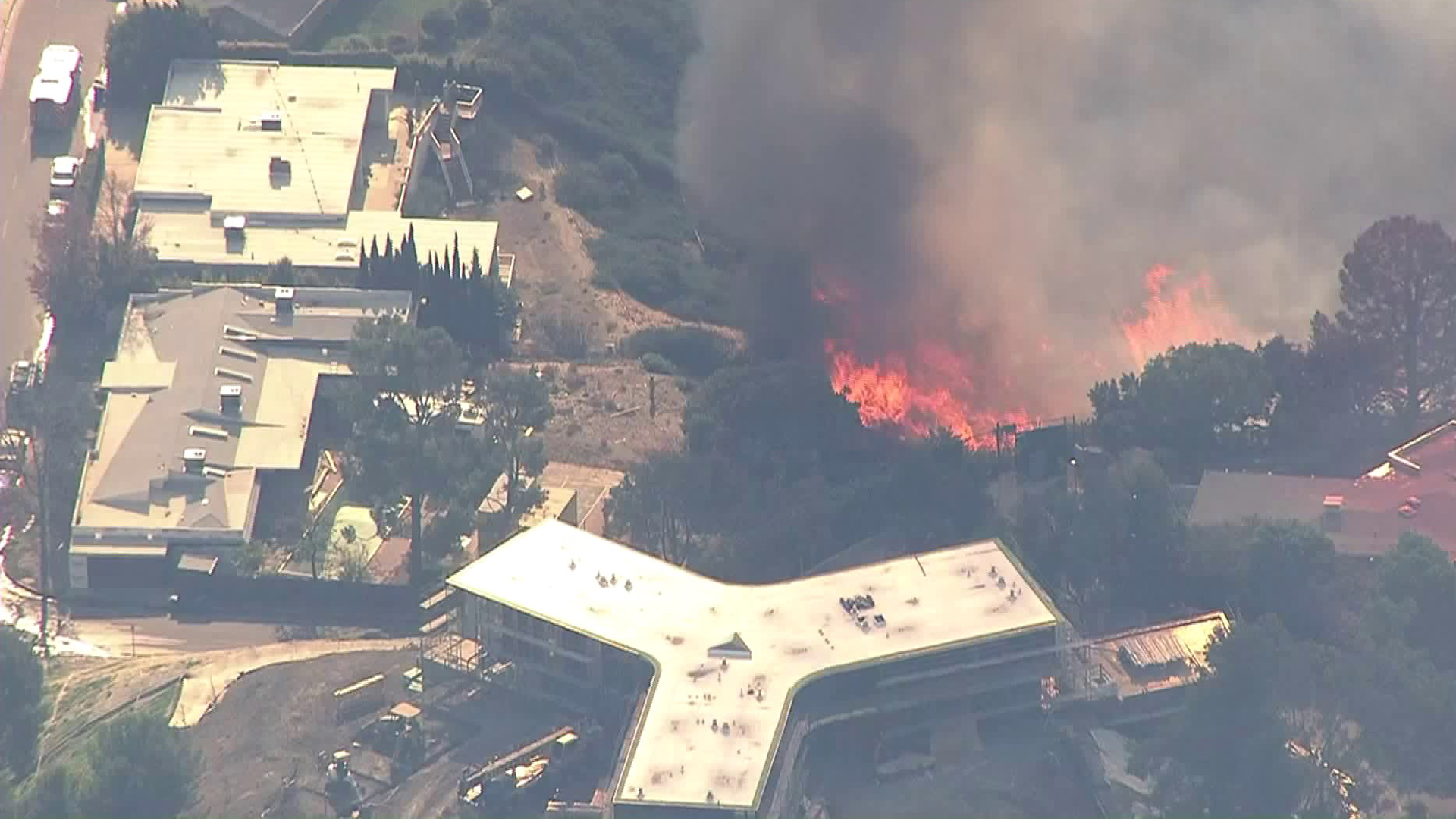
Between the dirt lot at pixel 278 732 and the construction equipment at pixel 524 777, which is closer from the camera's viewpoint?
the construction equipment at pixel 524 777

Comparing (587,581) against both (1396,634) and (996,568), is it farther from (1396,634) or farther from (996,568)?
(1396,634)

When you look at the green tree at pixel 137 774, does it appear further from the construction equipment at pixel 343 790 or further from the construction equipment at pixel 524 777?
the construction equipment at pixel 524 777

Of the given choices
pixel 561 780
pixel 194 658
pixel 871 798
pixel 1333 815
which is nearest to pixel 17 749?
pixel 194 658

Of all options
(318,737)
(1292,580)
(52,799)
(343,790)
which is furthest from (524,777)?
(1292,580)

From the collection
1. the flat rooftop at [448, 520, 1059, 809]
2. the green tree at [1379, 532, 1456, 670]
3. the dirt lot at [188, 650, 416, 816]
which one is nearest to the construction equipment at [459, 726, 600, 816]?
the flat rooftop at [448, 520, 1059, 809]

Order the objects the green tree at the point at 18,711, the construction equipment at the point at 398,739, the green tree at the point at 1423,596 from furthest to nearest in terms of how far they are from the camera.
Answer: the green tree at the point at 1423,596 → the construction equipment at the point at 398,739 → the green tree at the point at 18,711

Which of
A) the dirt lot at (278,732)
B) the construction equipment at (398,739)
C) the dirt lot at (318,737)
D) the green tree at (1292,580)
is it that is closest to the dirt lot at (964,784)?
the dirt lot at (318,737)
